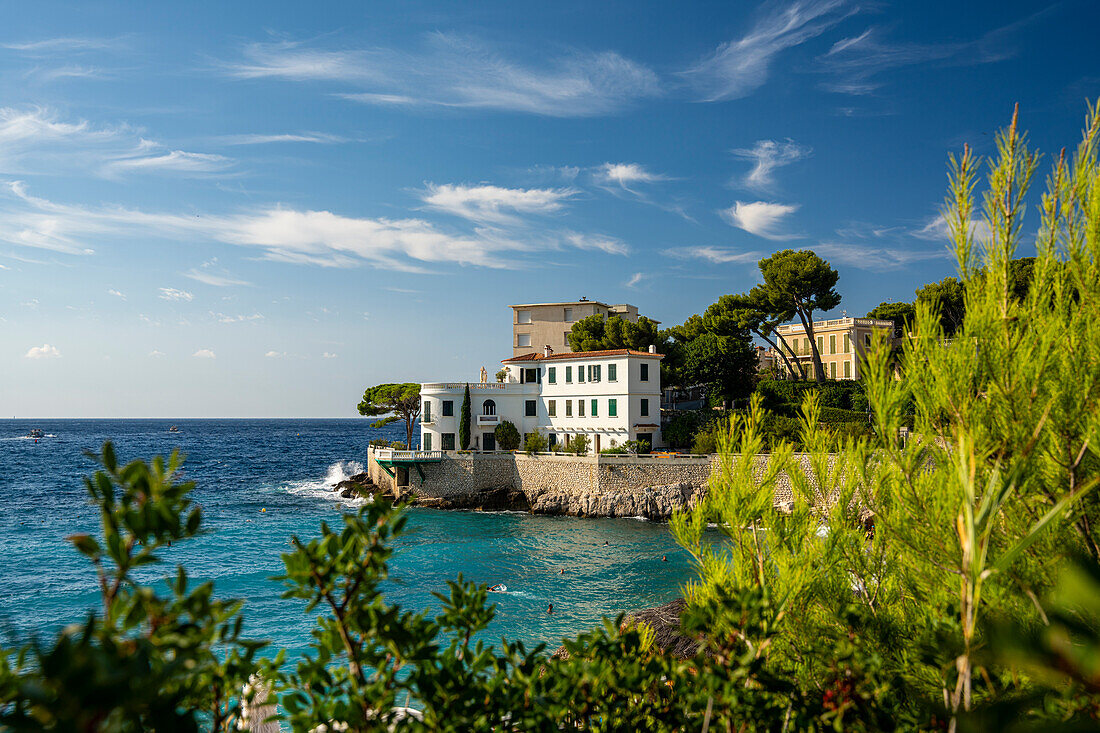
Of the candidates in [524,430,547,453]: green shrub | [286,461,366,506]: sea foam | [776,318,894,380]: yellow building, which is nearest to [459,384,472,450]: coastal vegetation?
[524,430,547,453]: green shrub

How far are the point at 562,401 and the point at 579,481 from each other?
7254 millimetres

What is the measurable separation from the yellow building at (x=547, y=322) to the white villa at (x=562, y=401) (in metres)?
12.6

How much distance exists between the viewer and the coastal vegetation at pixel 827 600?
1749mm

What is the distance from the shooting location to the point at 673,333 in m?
53.8

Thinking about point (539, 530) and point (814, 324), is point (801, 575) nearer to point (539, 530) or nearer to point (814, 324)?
point (539, 530)

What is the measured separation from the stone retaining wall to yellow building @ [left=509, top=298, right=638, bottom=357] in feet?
63.0

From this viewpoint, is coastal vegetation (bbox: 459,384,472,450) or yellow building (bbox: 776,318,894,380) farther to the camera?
yellow building (bbox: 776,318,894,380)

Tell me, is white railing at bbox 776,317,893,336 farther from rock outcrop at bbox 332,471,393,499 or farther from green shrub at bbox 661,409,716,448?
rock outcrop at bbox 332,471,393,499

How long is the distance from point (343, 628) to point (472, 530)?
3060cm

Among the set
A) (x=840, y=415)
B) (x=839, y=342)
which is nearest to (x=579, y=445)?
(x=840, y=415)

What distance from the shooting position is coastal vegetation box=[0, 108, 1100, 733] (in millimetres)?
1749

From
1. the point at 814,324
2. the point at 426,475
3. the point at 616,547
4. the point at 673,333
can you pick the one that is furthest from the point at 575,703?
the point at 814,324

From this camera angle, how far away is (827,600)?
4.88m

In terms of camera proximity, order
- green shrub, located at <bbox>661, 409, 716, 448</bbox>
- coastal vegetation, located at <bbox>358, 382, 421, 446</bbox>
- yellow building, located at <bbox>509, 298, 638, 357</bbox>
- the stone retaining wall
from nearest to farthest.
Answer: the stone retaining wall
green shrub, located at <bbox>661, 409, 716, 448</bbox>
coastal vegetation, located at <bbox>358, 382, 421, 446</bbox>
yellow building, located at <bbox>509, 298, 638, 357</bbox>
